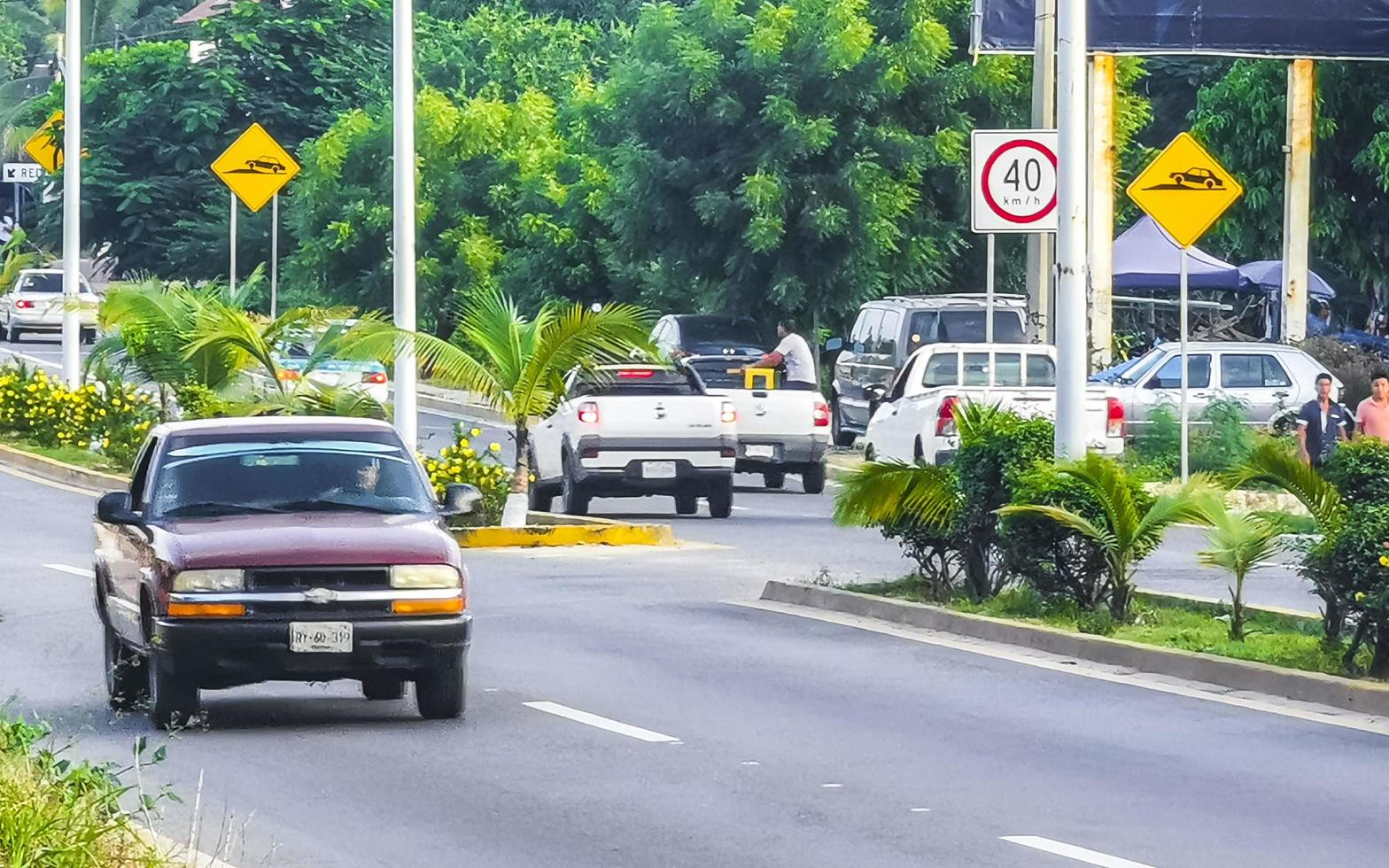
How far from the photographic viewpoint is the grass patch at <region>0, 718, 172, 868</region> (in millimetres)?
8531

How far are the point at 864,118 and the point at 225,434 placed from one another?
94.6 feet

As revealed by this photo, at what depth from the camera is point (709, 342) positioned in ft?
130

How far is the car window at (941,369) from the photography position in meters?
31.6

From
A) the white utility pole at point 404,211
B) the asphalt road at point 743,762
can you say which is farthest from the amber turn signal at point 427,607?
the white utility pole at point 404,211

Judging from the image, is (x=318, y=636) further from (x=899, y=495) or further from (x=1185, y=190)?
(x=1185, y=190)

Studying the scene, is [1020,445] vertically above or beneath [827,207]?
beneath

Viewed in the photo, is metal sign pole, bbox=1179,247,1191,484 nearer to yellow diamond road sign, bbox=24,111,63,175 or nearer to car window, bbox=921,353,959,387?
car window, bbox=921,353,959,387

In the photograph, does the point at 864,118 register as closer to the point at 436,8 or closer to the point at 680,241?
the point at 680,241

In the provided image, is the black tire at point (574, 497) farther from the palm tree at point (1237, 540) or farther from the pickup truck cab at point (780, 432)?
the palm tree at point (1237, 540)

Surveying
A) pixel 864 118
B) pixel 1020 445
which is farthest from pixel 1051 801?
pixel 864 118

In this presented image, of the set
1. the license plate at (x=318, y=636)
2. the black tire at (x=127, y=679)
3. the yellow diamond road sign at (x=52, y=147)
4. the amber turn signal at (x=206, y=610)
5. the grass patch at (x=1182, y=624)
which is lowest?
the black tire at (x=127, y=679)

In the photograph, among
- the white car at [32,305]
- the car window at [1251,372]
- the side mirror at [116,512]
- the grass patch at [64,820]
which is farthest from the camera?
the white car at [32,305]

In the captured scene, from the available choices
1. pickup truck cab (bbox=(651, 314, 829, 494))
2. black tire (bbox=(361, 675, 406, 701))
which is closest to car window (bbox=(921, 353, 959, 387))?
pickup truck cab (bbox=(651, 314, 829, 494))

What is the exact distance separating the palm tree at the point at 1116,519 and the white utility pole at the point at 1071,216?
118 cm
